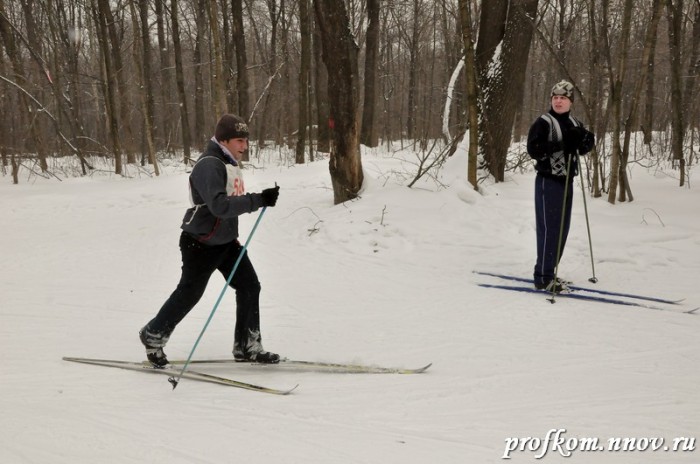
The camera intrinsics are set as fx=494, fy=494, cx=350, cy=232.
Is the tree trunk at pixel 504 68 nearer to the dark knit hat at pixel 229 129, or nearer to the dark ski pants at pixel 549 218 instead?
the dark ski pants at pixel 549 218

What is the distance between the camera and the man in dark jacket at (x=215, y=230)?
325 cm

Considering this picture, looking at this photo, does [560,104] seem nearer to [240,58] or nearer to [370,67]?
[370,67]

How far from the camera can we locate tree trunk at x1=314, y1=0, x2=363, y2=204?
7668mm

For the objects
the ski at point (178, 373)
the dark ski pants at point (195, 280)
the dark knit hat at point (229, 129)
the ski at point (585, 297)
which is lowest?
the ski at point (178, 373)

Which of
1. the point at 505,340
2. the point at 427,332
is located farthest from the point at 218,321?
the point at 505,340

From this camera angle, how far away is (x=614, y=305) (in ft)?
15.7

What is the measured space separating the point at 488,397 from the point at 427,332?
1.22 m

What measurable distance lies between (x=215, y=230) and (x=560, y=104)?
3630mm

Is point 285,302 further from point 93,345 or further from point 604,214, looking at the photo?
point 604,214

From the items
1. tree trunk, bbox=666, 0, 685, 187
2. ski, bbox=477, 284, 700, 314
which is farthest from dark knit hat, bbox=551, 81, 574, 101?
tree trunk, bbox=666, 0, 685, 187

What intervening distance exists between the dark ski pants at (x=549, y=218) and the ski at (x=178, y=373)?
3131 mm

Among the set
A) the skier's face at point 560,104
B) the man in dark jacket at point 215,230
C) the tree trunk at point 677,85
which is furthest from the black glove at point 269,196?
the tree trunk at point 677,85

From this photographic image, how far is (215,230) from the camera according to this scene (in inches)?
134

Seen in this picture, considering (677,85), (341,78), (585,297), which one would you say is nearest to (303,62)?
(341,78)
